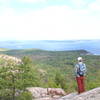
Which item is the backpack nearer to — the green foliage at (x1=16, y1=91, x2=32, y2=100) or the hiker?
the hiker

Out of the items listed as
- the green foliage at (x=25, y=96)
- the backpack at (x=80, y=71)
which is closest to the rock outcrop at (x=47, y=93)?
the green foliage at (x=25, y=96)

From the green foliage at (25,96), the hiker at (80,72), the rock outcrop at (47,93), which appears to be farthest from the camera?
the rock outcrop at (47,93)

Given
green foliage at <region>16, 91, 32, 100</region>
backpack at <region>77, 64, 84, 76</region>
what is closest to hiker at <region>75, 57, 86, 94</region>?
backpack at <region>77, 64, 84, 76</region>

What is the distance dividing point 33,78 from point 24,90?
112 inches

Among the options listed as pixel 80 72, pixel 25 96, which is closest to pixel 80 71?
pixel 80 72

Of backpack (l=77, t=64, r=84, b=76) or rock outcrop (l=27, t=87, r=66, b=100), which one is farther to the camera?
rock outcrop (l=27, t=87, r=66, b=100)

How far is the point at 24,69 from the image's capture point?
55.8 m

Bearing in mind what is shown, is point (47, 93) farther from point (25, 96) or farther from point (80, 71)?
point (80, 71)

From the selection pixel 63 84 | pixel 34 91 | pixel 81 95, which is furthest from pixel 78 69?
pixel 63 84

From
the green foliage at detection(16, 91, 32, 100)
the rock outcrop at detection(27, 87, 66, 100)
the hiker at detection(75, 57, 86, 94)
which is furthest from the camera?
the rock outcrop at detection(27, 87, 66, 100)

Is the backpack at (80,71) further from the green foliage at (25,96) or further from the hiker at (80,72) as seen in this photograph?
the green foliage at (25,96)

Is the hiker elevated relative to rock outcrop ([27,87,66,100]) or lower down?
elevated

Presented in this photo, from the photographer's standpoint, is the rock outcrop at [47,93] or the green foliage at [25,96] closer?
the green foliage at [25,96]

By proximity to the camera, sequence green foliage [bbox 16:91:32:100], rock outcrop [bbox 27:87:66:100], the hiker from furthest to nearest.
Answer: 1. rock outcrop [bbox 27:87:66:100]
2. green foliage [bbox 16:91:32:100]
3. the hiker
